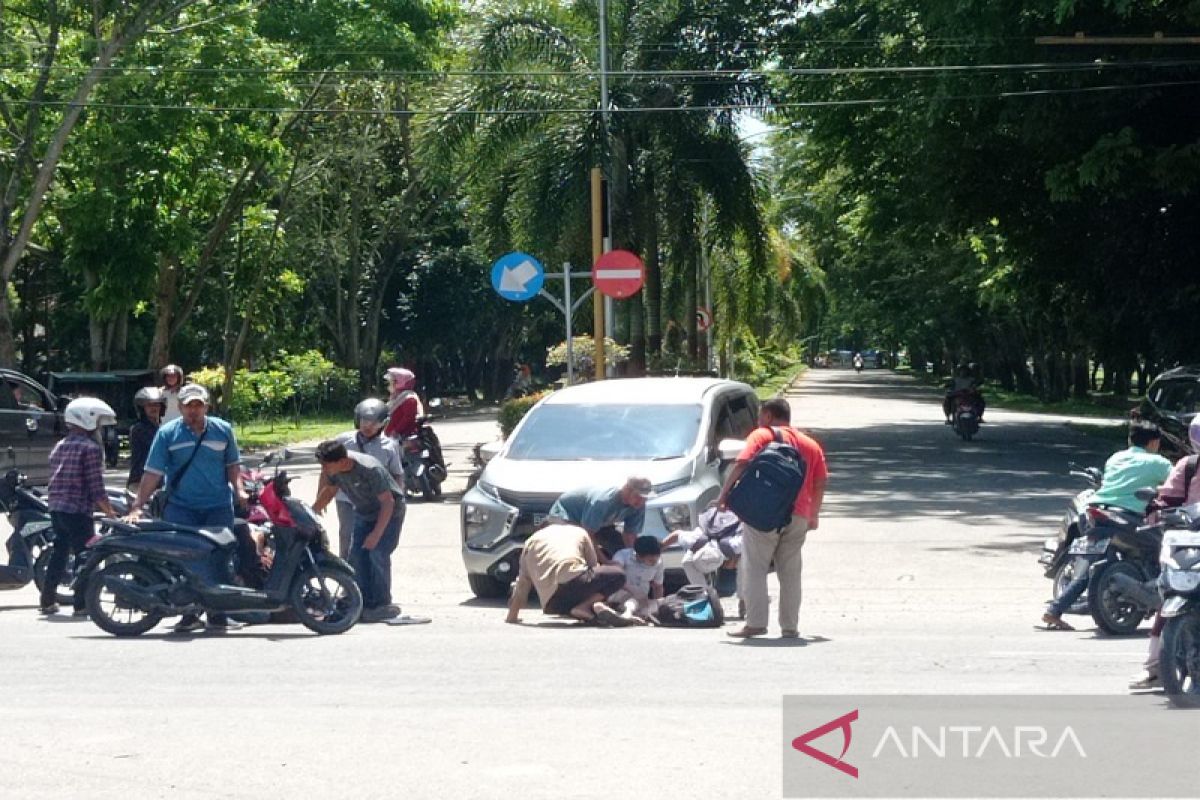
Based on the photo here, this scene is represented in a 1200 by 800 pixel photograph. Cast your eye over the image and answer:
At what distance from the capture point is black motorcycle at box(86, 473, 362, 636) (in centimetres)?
1177

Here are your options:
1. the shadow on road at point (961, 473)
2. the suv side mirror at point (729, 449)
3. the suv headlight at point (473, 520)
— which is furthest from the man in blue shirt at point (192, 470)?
the shadow on road at point (961, 473)

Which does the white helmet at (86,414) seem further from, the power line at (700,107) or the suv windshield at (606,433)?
the power line at (700,107)

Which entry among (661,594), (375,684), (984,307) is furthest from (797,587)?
(984,307)

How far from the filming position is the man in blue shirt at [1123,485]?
38.7 feet

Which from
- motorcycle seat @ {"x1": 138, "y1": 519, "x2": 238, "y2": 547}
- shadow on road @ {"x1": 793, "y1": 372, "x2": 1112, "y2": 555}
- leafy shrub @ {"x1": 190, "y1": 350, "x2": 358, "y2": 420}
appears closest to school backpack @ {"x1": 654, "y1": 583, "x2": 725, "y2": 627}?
motorcycle seat @ {"x1": 138, "y1": 519, "x2": 238, "y2": 547}

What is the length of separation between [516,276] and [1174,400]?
9.87m

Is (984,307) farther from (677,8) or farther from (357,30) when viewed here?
(357,30)

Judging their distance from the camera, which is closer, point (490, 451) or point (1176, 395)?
point (490, 451)

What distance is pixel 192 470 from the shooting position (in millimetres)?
12234

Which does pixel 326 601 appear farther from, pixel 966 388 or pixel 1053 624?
pixel 966 388

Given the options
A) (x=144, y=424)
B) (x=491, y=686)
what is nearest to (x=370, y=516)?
(x=491, y=686)

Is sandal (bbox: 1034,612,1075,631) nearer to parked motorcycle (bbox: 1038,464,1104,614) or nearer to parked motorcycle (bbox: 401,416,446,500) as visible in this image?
parked motorcycle (bbox: 1038,464,1104,614)

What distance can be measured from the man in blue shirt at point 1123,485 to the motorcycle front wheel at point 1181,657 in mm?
2930

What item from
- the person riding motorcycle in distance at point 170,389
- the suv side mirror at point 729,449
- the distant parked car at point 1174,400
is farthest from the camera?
the distant parked car at point 1174,400
